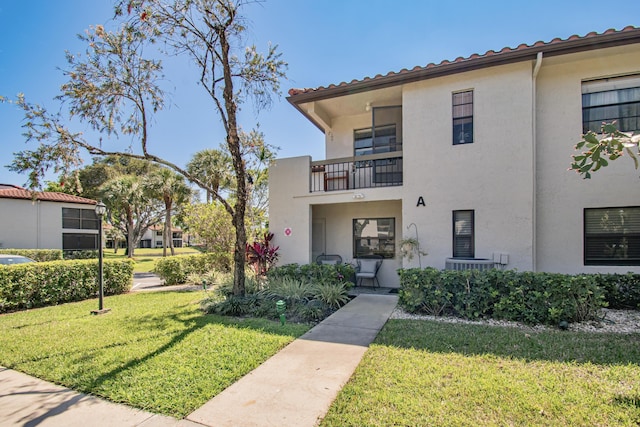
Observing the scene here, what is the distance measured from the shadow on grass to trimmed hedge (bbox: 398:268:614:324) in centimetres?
54

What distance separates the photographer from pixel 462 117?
8453 mm

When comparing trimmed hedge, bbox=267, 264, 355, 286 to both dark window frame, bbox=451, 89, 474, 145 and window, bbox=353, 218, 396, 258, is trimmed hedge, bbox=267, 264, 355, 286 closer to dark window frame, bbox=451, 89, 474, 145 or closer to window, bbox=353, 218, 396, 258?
window, bbox=353, 218, 396, 258

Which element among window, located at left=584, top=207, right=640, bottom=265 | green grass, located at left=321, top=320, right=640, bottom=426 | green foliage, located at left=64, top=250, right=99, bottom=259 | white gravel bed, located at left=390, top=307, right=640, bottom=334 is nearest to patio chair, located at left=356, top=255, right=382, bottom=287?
white gravel bed, located at left=390, top=307, right=640, bottom=334

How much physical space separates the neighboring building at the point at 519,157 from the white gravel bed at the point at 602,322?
5.05 ft

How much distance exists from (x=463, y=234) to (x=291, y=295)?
199 inches

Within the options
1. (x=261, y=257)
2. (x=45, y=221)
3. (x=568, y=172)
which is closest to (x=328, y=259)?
(x=261, y=257)

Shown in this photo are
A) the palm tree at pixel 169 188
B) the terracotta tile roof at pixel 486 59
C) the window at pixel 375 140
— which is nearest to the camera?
the terracotta tile roof at pixel 486 59

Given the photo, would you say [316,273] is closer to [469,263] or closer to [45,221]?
[469,263]

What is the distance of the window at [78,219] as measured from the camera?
20.0 metres

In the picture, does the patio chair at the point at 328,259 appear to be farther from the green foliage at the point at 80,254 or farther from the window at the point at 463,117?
the green foliage at the point at 80,254

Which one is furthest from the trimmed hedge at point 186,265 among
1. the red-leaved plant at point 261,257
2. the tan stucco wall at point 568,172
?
the tan stucco wall at point 568,172

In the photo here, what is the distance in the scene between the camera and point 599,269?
755 cm

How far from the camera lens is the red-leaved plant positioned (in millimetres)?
10258

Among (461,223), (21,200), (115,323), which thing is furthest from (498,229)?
(21,200)
